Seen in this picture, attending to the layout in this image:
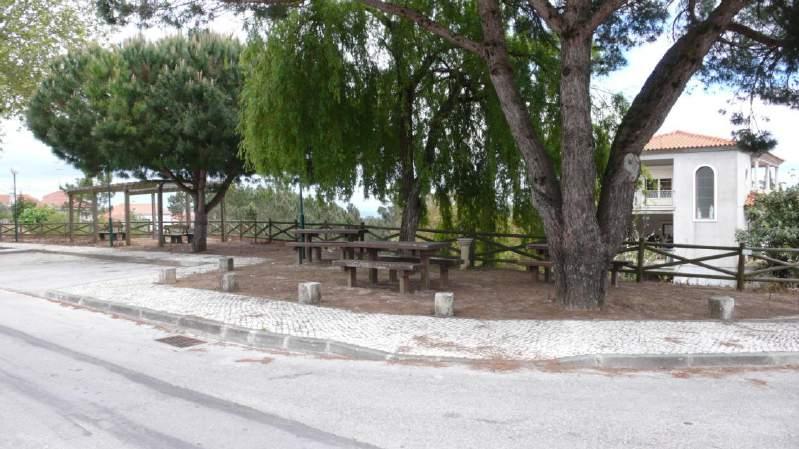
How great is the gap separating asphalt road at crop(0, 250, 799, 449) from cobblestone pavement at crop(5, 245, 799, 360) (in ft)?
1.96

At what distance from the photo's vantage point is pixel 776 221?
16.6 metres

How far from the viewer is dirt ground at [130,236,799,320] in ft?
29.9

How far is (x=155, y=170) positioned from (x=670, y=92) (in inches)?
689

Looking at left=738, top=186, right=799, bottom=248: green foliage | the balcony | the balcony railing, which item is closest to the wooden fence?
left=738, top=186, right=799, bottom=248: green foliage

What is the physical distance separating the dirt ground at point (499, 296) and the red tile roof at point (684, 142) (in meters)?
14.8

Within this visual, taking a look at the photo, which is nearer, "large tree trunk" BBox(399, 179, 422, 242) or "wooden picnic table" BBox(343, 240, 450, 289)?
"wooden picnic table" BBox(343, 240, 450, 289)

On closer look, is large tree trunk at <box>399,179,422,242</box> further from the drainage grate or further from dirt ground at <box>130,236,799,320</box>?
the drainage grate

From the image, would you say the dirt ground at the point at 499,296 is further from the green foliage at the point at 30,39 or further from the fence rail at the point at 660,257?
the green foliage at the point at 30,39

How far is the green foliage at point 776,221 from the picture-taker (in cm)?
1611

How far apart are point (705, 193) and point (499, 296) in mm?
19755

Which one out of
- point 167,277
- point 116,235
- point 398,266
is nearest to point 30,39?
point 116,235

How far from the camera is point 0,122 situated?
28.7 m

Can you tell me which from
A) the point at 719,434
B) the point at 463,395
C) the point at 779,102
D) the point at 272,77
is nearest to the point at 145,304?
the point at 272,77

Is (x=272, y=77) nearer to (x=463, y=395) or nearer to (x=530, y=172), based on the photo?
(x=530, y=172)
